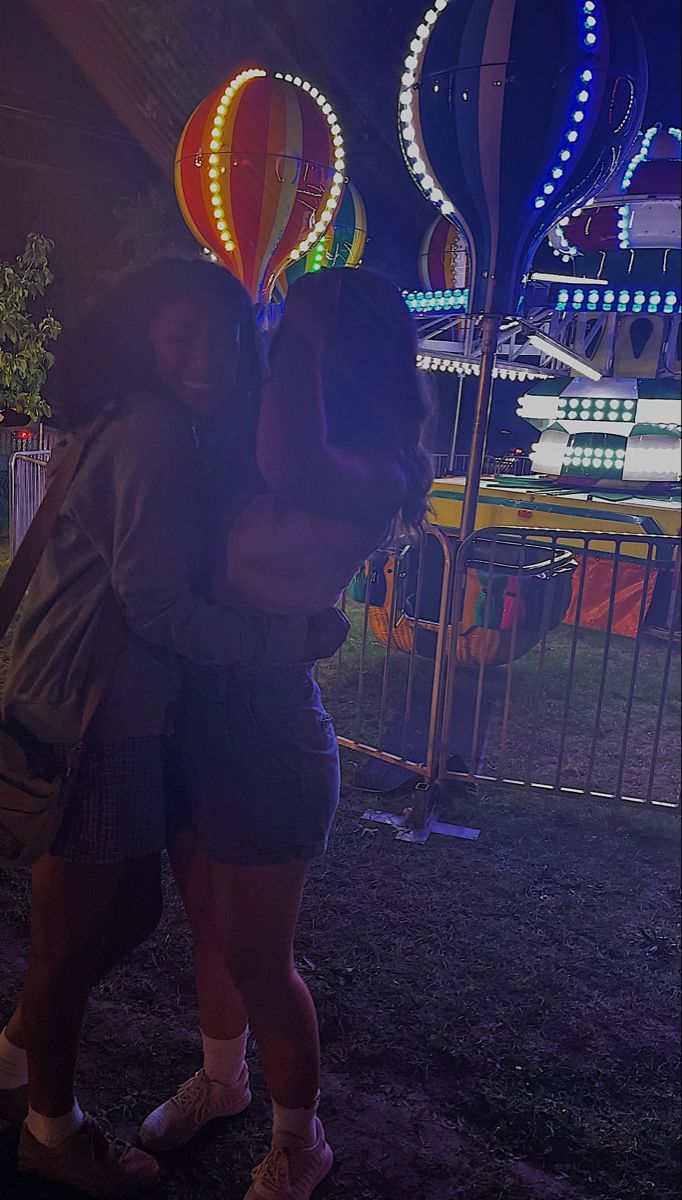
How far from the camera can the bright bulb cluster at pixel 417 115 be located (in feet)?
10.5

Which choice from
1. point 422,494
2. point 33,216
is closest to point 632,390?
point 33,216

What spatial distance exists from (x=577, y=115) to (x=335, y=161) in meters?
1.61

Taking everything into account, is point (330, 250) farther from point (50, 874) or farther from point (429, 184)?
point (50, 874)

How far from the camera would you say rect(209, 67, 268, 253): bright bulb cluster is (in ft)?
13.1

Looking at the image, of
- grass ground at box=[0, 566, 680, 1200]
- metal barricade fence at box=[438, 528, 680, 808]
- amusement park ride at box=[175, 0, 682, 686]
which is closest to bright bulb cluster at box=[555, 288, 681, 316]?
amusement park ride at box=[175, 0, 682, 686]

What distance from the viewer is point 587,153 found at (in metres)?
3.19

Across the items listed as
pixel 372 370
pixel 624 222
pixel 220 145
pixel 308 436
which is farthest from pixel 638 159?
pixel 308 436

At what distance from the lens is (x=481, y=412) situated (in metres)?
3.62

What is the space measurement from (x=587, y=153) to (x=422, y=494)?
92.0 inches

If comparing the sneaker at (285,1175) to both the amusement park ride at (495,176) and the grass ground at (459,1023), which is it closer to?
the grass ground at (459,1023)

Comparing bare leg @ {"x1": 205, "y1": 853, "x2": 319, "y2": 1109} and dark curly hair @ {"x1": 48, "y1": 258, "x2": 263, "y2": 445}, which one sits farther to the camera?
bare leg @ {"x1": 205, "y1": 853, "x2": 319, "y2": 1109}

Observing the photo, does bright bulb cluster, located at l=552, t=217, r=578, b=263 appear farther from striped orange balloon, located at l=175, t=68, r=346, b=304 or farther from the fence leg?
the fence leg

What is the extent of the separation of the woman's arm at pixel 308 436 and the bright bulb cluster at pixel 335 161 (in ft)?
11.3

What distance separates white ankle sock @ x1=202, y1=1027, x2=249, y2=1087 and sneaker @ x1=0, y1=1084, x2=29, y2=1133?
0.37m
